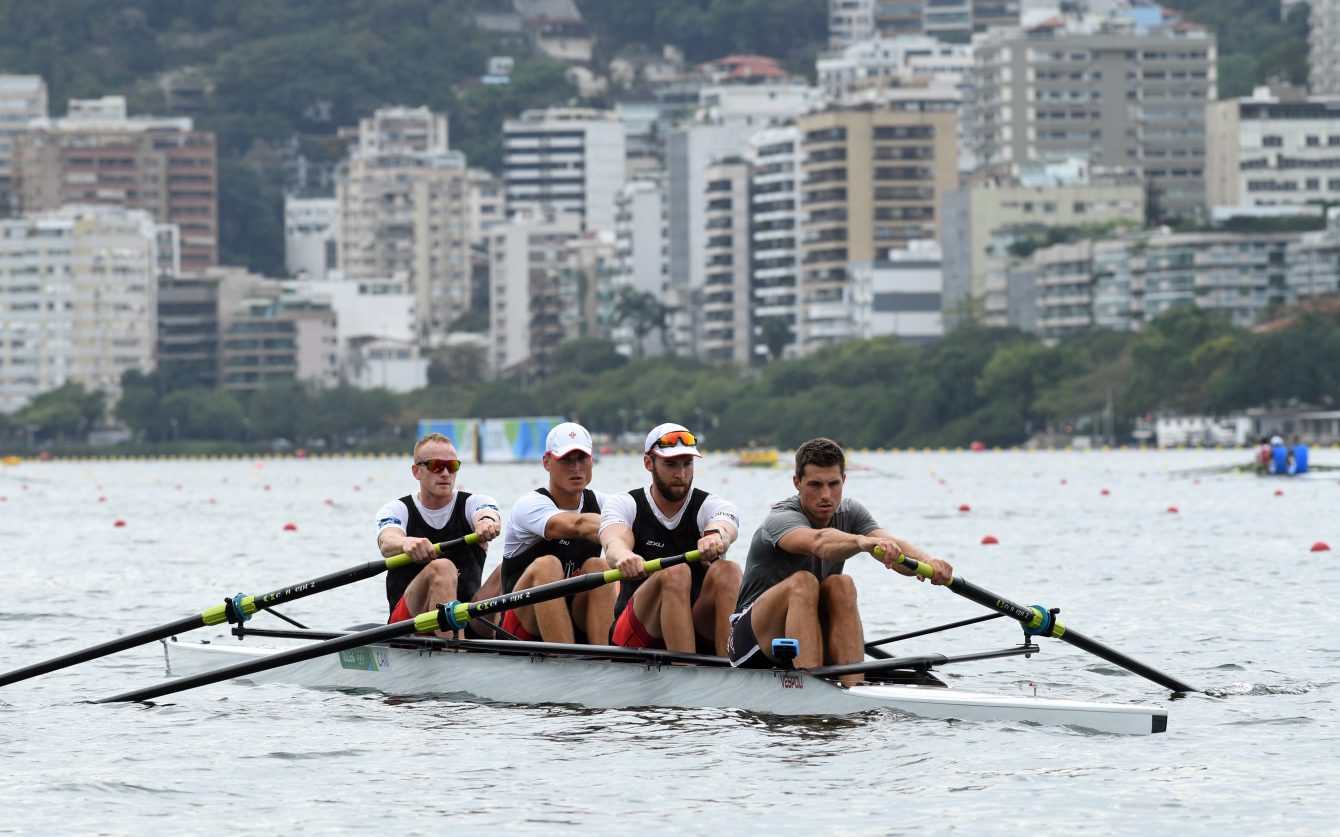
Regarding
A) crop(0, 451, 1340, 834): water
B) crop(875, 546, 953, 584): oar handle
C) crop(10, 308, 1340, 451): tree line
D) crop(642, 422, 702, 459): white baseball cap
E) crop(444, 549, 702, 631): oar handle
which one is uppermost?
crop(10, 308, 1340, 451): tree line

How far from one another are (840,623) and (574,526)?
2036 millimetres

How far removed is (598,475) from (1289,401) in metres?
47.7

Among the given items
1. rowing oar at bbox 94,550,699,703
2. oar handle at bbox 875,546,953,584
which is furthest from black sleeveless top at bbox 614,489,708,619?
oar handle at bbox 875,546,953,584

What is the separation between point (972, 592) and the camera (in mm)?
15961

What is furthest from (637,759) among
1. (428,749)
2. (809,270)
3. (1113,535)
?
(809,270)

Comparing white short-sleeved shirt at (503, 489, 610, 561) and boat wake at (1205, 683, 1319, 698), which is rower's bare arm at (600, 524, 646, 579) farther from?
boat wake at (1205, 683, 1319, 698)

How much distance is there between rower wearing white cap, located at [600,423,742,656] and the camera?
16.2 metres

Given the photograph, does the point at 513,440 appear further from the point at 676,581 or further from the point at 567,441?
the point at 676,581

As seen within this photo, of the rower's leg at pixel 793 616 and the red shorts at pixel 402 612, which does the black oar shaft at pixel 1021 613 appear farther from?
the red shorts at pixel 402 612

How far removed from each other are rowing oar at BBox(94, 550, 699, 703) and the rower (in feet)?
1.89

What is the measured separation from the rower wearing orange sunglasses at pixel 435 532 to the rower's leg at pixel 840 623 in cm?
245

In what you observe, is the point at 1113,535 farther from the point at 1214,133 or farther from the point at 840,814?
the point at 1214,133

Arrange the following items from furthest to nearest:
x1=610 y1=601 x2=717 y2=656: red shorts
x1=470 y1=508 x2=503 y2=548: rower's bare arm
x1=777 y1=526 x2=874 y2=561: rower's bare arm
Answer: x1=470 y1=508 x2=503 y2=548: rower's bare arm
x1=610 y1=601 x2=717 y2=656: red shorts
x1=777 y1=526 x2=874 y2=561: rower's bare arm

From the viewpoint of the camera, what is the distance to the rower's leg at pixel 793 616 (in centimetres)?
1586
